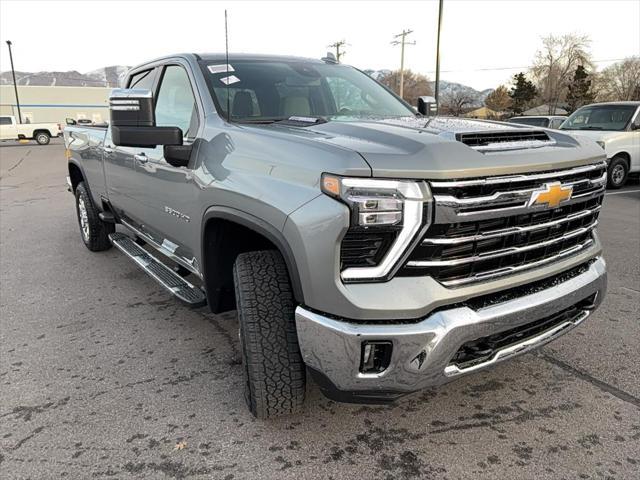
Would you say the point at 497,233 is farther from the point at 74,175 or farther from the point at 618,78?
the point at 618,78

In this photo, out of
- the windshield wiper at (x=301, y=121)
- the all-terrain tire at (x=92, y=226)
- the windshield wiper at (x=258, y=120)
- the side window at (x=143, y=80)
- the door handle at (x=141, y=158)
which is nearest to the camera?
the windshield wiper at (x=301, y=121)

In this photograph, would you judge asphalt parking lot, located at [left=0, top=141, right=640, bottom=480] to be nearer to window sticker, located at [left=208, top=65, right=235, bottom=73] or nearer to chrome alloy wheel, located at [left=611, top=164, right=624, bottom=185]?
window sticker, located at [left=208, top=65, right=235, bottom=73]

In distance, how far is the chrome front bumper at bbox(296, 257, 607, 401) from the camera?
2.01 metres

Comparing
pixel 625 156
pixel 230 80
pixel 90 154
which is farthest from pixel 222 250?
pixel 625 156

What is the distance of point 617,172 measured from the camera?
36.7ft

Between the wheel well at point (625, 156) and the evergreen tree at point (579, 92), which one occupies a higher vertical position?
the evergreen tree at point (579, 92)

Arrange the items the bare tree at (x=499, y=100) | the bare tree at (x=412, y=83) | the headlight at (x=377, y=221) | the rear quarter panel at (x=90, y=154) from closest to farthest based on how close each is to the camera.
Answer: the headlight at (x=377, y=221) → the rear quarter panel at (x=90, y=154) → the bare tree at (x=499, y=100) → the bare tree at (x=412, y=83)

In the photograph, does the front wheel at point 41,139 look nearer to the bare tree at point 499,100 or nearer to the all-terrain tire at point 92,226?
the all-terrain tire at point 92,226

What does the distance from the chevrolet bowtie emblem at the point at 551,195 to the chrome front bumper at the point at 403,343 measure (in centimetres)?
44

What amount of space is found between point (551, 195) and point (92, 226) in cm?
497

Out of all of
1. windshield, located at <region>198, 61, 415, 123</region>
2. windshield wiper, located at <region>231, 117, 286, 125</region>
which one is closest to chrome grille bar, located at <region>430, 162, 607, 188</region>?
windshield, located at <region>198, 61, 415, 123</region>

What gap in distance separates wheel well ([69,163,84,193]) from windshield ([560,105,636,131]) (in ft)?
33.0

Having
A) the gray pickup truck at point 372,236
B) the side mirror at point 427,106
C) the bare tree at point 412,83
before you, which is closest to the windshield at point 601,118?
the side mirror at point 427,106

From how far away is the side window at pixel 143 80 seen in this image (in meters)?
4.19
